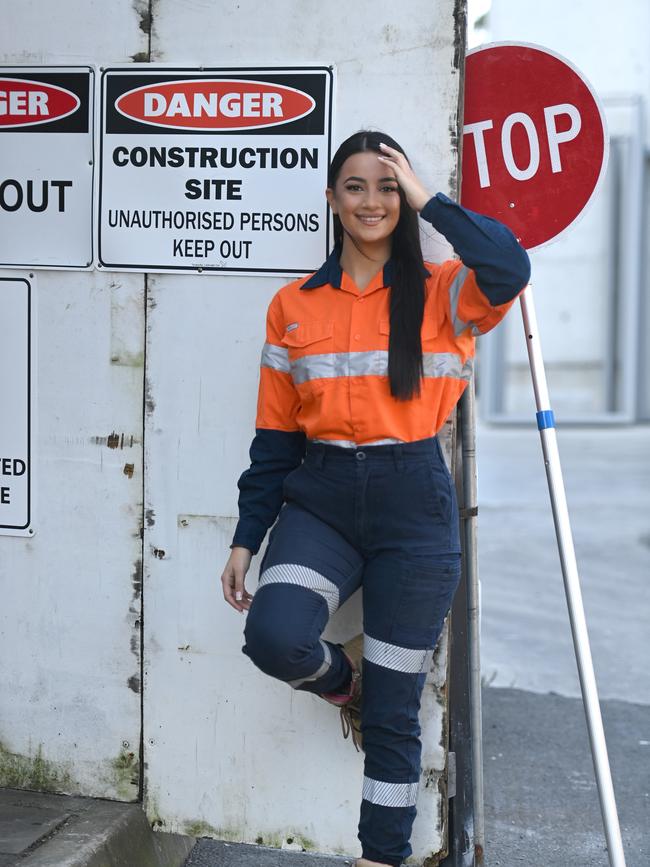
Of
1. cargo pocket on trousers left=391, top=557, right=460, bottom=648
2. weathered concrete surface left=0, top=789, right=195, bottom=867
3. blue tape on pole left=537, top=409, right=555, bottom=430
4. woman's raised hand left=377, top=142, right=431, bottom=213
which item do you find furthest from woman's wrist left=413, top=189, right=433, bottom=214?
weathered concrete surface left=0, top=789, right=195, bottom=867

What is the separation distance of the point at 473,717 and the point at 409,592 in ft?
2.33

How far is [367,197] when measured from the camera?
3.00m

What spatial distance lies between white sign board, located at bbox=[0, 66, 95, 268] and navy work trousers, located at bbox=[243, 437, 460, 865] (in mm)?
1062

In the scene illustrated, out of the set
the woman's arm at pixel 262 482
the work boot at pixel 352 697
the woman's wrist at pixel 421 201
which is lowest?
the work boot at pixel 352 697

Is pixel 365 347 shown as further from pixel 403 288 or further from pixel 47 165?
pixel 47 165

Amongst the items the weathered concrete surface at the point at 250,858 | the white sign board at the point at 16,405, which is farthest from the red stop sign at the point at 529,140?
the weathered concrete surface at the point at 250,858

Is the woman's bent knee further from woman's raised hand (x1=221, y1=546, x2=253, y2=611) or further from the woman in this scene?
woman's raised hand (x1=221, y1=546, x2=253, y2=611)

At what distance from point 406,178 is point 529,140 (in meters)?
0.52

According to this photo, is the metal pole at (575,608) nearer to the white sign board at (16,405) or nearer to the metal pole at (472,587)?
the metal pole at (472,587)

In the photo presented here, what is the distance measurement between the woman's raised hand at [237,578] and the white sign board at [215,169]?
832mm

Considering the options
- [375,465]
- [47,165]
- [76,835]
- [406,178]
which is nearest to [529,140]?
[406,178]

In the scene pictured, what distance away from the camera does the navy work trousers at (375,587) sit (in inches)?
116

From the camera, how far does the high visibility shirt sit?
9.42 feet

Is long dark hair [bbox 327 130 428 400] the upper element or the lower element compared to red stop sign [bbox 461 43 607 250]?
lower
